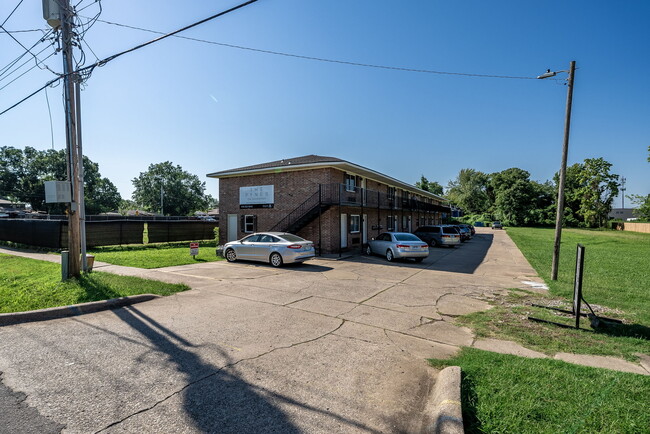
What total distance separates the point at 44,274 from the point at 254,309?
7525 millimetres

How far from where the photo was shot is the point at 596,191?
2274 inches

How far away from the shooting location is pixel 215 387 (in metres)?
3.35

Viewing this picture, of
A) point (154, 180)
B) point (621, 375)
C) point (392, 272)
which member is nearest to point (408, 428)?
point (621, 375)

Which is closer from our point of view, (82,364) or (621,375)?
(621,375)

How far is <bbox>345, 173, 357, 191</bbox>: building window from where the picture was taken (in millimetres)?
19547

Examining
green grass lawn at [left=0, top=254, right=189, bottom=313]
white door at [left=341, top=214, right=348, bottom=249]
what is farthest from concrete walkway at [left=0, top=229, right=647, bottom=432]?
white door at [left=341, top=214, right=348, bottom=249]

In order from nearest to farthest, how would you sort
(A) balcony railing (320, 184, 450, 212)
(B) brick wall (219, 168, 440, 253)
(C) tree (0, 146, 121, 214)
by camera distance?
(A) balcony railing (320, 184, 450, 212) < (B) brick wall (219, 168, 440, 253) < (C) tree (0, 146, 121, 214)

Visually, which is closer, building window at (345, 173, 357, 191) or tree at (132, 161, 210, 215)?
building window at (345, 173, 357, 191)

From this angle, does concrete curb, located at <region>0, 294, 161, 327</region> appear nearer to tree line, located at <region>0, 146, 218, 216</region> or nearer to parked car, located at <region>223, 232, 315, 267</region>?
parked car, located at <region>223, 232, 315, 267</region>

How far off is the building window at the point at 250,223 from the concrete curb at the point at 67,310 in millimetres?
13263

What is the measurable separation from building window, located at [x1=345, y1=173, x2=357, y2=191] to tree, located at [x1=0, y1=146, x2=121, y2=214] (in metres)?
51.1

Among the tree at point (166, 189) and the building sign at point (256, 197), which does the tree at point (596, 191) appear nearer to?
the building sign at point (256, 197)

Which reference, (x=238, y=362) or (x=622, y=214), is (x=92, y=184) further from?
(x=622, y=214)

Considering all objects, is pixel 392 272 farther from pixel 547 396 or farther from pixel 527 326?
pixel 547 396
